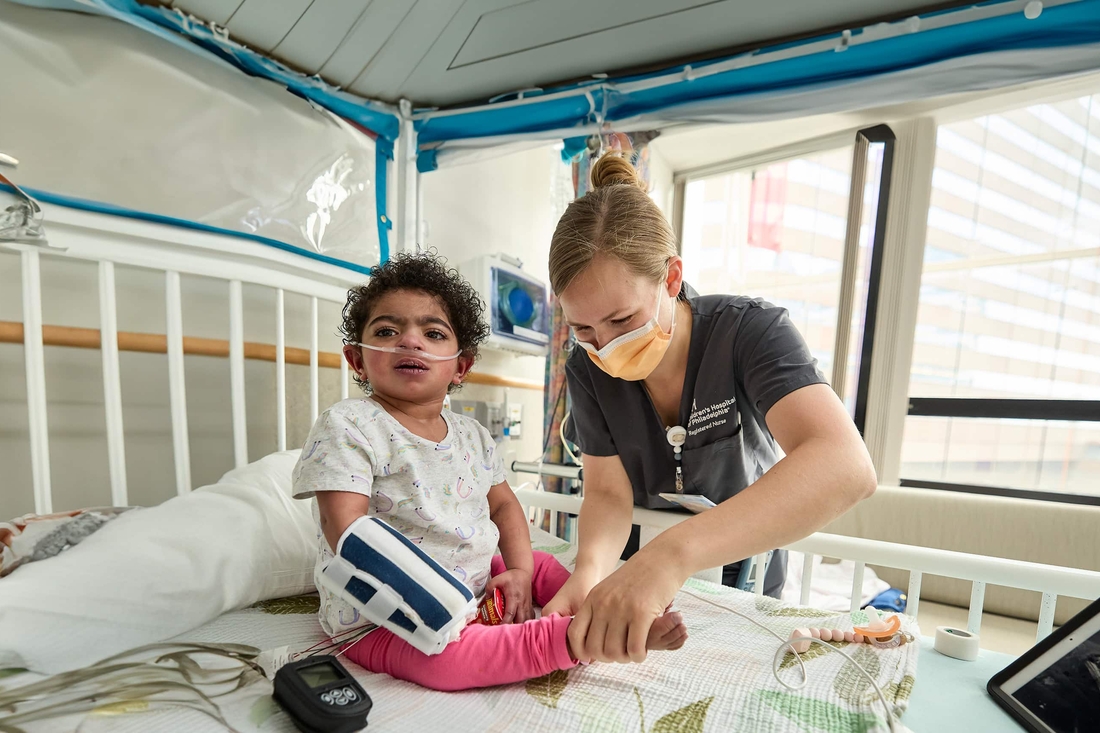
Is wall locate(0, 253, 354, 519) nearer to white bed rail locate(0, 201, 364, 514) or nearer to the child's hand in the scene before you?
white bed rail locate(0, 201, 364, 514)

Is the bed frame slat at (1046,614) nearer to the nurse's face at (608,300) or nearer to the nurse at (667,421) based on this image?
the nurse at (667,421)

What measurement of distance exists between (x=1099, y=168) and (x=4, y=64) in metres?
4.20

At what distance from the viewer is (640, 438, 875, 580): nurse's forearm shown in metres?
0.72

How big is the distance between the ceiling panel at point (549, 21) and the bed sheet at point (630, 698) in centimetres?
119

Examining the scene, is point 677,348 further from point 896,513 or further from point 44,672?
point 896,513

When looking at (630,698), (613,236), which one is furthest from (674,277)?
(630,698)

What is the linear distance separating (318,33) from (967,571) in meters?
1.66

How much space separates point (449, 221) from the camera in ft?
6.87

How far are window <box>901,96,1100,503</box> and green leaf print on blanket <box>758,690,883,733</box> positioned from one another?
9.62 ft

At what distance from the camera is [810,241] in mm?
3621

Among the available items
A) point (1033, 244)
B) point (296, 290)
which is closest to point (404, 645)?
point (296, 290)

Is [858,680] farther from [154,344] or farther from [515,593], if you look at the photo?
[154,344]

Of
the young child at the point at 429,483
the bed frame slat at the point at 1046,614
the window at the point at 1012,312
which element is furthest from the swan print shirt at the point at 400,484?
the window at the point at 1012,312

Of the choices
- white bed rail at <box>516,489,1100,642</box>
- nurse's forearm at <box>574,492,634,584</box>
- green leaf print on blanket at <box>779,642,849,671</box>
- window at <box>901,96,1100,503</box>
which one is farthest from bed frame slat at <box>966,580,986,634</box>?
window at <box>901,96,1100,503</box>
